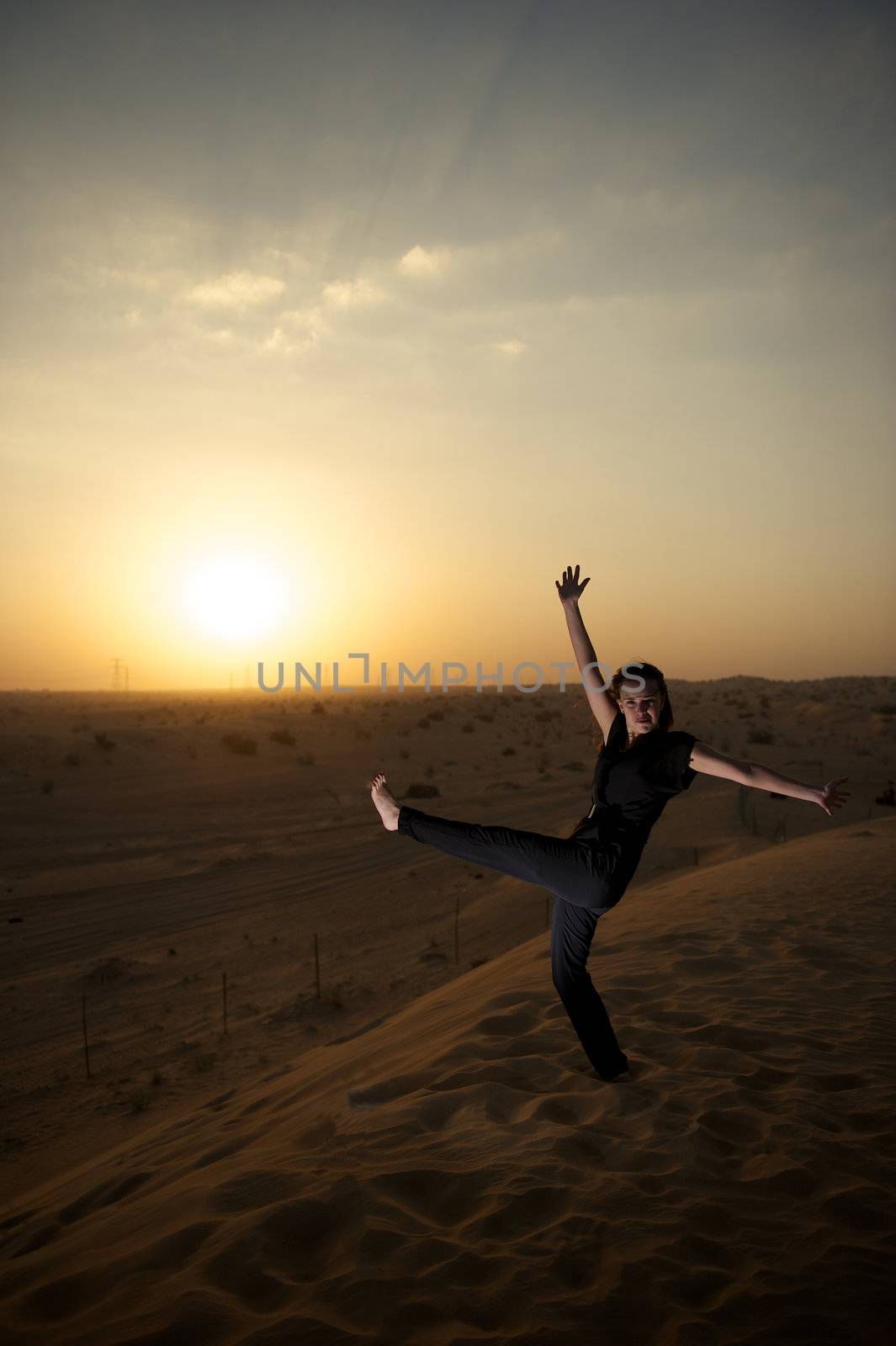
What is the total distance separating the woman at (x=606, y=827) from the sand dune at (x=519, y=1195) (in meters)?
0.77

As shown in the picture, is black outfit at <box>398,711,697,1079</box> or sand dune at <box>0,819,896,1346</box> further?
black outfit at <box>398,711,697,1079</box>

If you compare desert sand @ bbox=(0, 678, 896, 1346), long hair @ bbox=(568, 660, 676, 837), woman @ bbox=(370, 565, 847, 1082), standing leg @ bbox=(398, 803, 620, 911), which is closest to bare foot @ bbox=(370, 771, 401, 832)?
woman @ bbox=(370, 565, 847, 1082)

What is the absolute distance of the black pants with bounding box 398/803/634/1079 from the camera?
3.78 metres

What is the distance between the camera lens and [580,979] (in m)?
4.26

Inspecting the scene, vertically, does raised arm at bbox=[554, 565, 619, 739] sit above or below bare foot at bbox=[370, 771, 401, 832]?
above

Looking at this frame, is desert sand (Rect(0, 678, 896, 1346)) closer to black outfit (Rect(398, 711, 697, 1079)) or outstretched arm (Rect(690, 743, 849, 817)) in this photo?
black outfit (Rect(398, 711, 697, 1079))

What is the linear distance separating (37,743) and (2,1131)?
22.9 meters

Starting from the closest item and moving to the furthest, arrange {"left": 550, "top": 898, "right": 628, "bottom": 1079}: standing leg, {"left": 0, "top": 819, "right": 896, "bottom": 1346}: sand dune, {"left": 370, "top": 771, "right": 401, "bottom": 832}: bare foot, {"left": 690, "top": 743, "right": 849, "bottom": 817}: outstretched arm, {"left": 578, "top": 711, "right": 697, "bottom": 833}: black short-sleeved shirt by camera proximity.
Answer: {"left": 0, "top": 819, "right": 896, "bottom": 1346}: sand dune < {"left": 690, "top": 743, "right": 849, "bottom": 817}: outstretched arm < {"left": 578, "top": 711, "right": 697, "bottom": 833}: black short-sleeved shirt < {"left": 550, "top": 898, "right": 628, "bottom": 1079}: standing leg < {"left": 370, "top": 771, "right": 401, "bottom": 832}: bare foot

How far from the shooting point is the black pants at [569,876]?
12.4 feet

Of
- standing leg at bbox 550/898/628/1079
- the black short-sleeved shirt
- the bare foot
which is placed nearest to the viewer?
the black short-sleeved shirt

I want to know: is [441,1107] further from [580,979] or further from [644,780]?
[644,780]

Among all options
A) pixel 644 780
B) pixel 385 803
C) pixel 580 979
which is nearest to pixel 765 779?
pixel 644 780

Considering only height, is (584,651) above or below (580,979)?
above

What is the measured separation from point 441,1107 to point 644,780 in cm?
220
